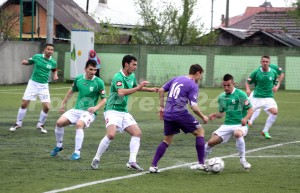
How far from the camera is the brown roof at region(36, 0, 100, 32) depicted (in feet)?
202

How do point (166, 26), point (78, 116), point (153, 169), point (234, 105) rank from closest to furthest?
1. point (153, 169)
2. point (234, 105)
3. point (78, 116)
4. point (166, 26)

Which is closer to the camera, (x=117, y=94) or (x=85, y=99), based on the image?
(x=117, y=94)

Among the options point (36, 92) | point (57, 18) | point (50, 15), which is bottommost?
point (36, 92)

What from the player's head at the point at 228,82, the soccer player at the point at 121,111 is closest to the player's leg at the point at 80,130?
the soccer player at the point at 121,111

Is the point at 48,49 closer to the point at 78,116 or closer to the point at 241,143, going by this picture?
the point at 78,116

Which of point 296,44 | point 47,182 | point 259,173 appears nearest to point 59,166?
point 47,182

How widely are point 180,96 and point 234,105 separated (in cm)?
130

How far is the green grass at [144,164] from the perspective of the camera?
36.3ft

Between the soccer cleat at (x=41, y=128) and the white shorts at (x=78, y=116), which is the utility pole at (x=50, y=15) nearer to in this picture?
the soccer cleat at (x=41, y=128)

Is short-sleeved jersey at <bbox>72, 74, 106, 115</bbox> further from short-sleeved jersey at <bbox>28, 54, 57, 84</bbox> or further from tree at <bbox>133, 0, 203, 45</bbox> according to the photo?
tree at <bbox>133, 0, 203, 45</bbox>

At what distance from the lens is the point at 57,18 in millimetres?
61688

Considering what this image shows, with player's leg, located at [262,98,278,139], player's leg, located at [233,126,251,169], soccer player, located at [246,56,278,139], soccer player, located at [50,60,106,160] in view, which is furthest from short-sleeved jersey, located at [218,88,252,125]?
soccer player, located at [246,56,278,139]

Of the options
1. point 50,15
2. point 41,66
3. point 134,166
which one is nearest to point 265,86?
point 41,66

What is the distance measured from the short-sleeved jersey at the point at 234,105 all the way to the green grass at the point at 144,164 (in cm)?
84
